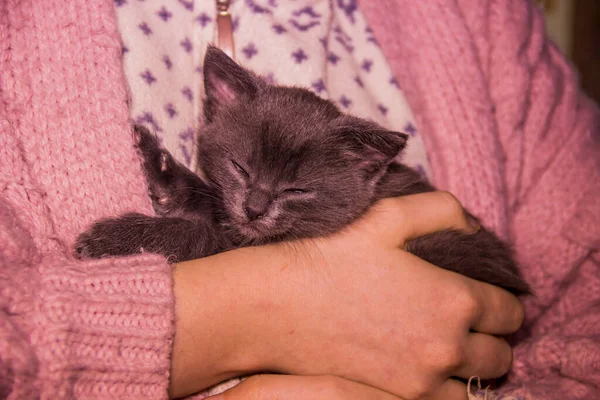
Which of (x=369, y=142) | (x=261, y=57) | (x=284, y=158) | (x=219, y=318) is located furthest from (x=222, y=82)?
(x=219, y=318)

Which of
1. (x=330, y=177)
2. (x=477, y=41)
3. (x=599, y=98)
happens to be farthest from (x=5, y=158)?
(x=599, y=98)

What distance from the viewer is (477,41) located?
1505 millimetres

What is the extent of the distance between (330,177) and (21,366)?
805 mm

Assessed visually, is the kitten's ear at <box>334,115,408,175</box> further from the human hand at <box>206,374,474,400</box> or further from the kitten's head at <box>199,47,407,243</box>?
the human hand at <box>206,374,474,400</box>

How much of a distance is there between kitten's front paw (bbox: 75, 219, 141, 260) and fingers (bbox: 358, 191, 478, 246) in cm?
58

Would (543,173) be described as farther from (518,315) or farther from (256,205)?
(256,205)

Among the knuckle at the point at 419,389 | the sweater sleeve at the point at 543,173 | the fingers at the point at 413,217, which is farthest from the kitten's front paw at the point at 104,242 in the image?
the sweater sleeve at the point at 543,173

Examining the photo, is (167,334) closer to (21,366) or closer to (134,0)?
(21,366)

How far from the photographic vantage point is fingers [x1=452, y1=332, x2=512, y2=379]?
1.18m

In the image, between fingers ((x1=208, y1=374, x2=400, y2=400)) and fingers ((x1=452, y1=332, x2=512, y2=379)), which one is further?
fingers ((x1=452, y1=332, x2=512, y2=379))

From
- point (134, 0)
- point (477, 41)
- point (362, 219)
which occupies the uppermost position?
point (134, 0)

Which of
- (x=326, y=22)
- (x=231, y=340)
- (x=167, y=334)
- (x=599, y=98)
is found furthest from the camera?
(x=599, y=98)

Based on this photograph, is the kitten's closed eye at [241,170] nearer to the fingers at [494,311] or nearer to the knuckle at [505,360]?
the fingers at [494,311]

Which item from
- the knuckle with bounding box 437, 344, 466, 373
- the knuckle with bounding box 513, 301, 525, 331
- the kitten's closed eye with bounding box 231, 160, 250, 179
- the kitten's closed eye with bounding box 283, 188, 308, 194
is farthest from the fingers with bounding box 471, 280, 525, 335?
the kitten's closed eye with bounding box 231, 160, 250, 179
